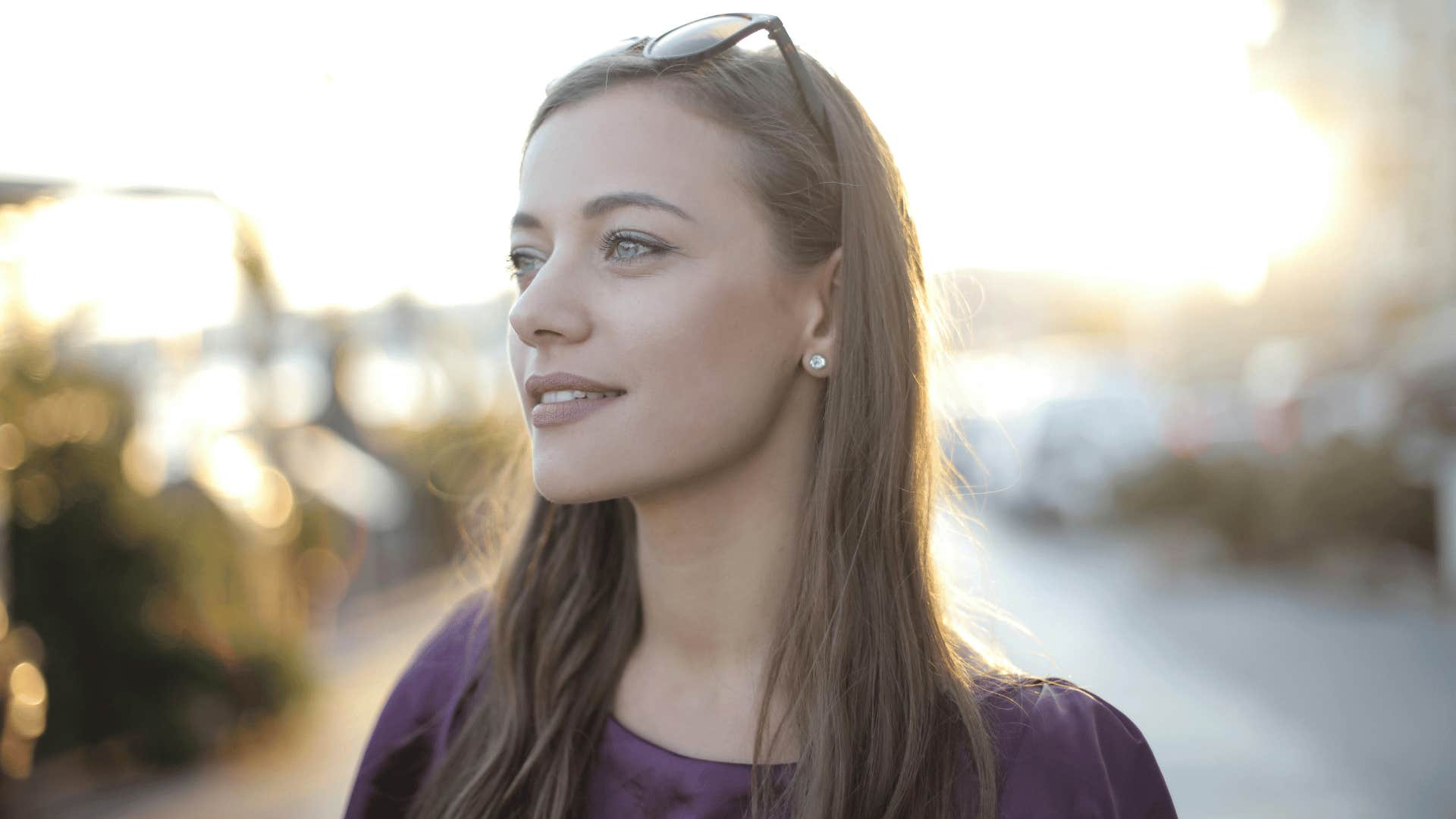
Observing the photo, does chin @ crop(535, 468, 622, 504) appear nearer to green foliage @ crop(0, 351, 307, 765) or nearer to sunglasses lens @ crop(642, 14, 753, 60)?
sunglasses lens @ crop(642, 14, 753, 60)

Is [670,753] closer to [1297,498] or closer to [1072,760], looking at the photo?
[1072,760]

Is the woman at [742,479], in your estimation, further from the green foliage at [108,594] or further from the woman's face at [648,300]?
the green foliage at [108,594]

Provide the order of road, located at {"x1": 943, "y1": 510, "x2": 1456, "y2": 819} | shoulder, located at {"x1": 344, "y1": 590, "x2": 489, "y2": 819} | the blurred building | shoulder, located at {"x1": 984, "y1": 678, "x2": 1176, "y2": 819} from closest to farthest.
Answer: shoulder, located at {"x1": 984, "y1": 678, "x2": 1176, "y2": 819} → shoulder, located at {"x1": 344, "y1": 590, "x2": 489, "y2": 819} → road, located at {"x1": 943, "y1": 510, "x2": 1456, "y2": 819} → the blurred building

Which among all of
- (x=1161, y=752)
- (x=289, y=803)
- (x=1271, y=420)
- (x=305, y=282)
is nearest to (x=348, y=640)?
(x=305, y=282)

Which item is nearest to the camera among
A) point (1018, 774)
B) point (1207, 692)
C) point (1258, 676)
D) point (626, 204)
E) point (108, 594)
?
point (1018, 774)

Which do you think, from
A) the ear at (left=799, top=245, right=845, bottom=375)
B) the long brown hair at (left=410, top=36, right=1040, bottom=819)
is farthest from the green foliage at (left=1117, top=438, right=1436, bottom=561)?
the ear at (left=799, top=245, right=845, bottom=375)

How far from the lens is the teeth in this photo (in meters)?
1.84

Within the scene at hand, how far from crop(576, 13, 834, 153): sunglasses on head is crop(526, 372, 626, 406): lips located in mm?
592

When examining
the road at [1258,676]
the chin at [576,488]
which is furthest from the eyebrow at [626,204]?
the road at [1258,676]

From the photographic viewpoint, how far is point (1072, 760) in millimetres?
1726

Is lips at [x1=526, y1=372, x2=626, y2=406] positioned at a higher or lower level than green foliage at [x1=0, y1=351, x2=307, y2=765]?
higher

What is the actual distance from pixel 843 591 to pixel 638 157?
32.4 inches

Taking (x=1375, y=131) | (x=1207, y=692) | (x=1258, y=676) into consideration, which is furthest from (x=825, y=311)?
(x=1375, y=131)

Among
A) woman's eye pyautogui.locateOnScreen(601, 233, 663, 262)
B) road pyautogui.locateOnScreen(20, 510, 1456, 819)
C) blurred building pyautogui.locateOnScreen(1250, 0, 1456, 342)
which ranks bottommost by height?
road pyautogui.locateOnScreen(20, 510, 1456, 819)
